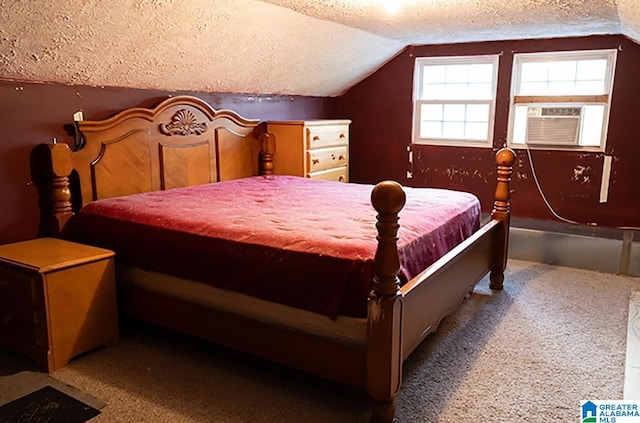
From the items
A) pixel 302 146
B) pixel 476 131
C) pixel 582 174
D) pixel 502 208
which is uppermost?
pixel 476 131

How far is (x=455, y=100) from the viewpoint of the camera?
5.29 meters

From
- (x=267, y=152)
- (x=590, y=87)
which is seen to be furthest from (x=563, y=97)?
(x=267, y=152)

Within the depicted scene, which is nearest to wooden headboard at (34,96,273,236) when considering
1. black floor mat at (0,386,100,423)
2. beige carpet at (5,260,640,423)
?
beige carpet at (5,260,640,423)

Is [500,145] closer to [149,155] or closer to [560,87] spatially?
[560,87]

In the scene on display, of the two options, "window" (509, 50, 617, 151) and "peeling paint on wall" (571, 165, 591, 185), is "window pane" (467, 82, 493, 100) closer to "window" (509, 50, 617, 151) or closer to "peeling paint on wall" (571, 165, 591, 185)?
"window" (509, 50, 617, 151)

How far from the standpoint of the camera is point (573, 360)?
2645mm

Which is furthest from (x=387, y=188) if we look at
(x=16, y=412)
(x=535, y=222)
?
(x=535, y=222)

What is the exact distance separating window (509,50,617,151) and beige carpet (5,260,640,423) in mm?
1999

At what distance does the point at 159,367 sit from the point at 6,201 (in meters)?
1.37

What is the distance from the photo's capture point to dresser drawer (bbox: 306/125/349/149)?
4.64 metres

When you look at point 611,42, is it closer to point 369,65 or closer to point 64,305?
point 369,65

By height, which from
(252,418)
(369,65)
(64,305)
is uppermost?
(369,65)

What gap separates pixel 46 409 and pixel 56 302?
51 cm

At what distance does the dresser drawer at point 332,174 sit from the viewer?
4.80 metres
